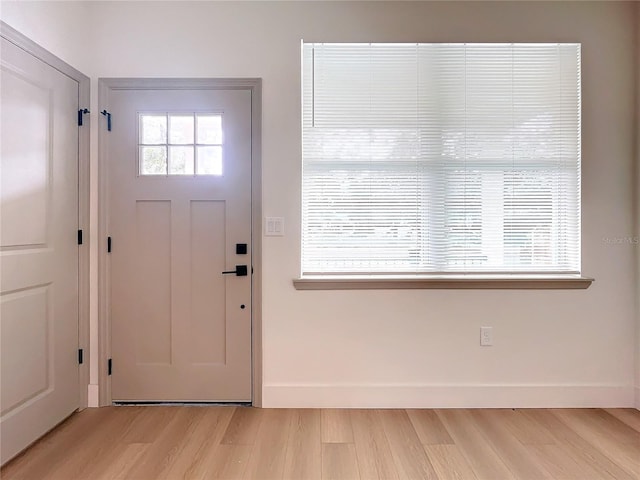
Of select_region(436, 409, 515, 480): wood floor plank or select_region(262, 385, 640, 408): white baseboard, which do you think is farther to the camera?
select_region(262, 385, 640, 408): white baseboard

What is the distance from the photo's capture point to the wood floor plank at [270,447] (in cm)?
167

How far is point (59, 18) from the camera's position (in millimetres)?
2061

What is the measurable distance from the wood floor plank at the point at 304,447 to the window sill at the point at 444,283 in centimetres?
81

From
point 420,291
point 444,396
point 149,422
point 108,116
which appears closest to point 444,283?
point 420,291

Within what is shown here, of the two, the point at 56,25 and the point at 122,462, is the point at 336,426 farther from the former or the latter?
the point at 56,25

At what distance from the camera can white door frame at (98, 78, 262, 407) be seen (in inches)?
89.6

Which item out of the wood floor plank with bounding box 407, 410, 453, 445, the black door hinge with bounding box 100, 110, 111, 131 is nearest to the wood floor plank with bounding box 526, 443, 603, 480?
the wood floor plank with bounding box 407, 410, 453, 445

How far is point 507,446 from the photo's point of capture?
1.88 metres

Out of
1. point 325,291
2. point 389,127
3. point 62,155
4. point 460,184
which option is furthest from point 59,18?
point 460,184

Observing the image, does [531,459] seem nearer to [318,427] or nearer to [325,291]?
[318,427]

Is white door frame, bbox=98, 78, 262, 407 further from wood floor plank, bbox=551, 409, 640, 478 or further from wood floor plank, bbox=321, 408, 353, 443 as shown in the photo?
wood floor plank, bbox=551, 409, 640, 478

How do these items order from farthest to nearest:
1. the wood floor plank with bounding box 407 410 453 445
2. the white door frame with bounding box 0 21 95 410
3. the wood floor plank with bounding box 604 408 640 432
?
the white door frame with bounding box 0 21 95 410, the wood floor plank with bounding box 604 408 640 432, the wood floor plank with bounding box 407 410 453 445

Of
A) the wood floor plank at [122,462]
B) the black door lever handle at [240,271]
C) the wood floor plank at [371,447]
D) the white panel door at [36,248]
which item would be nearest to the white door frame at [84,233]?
the white panel door at [36,248]

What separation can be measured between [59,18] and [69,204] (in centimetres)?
111
